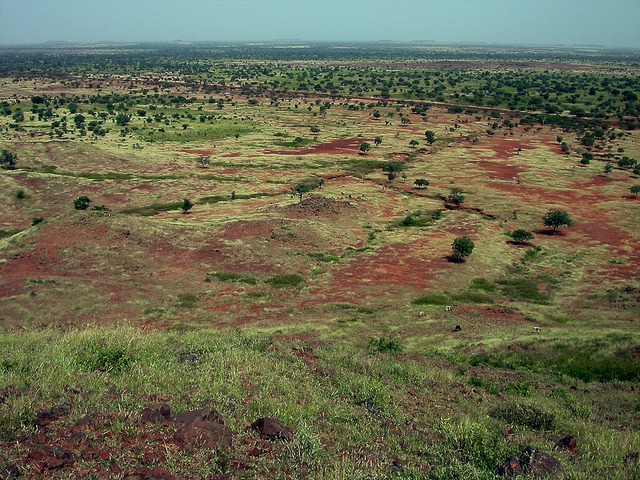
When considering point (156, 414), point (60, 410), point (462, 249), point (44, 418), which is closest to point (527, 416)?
point (156, 414)

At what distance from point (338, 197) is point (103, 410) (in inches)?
1739

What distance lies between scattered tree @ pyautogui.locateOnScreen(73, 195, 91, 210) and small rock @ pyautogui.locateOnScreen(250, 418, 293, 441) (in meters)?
44.1

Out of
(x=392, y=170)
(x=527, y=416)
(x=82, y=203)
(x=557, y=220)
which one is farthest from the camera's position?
(x=392, y=170)

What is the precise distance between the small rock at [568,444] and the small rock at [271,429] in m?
5.24

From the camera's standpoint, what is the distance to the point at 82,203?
4622 centimetres

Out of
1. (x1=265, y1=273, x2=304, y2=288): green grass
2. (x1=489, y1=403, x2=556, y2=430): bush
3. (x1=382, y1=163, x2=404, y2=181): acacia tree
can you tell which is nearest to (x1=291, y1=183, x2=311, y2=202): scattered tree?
(x1=382, y1=163, x2=404, y2=181): acacia tree

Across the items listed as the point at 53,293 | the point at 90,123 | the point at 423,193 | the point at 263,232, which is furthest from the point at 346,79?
the point at 53,293

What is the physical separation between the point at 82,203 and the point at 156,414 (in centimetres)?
4395

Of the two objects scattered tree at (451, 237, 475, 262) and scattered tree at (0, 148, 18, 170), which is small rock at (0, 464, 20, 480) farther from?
scattered tree at (0, 148, 18, 170)

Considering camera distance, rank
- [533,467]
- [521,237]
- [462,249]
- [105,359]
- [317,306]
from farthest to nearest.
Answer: [521,237] < [462,249] < [317,306] < [105,359] < [533,467]

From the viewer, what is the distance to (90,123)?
92375 millimetres

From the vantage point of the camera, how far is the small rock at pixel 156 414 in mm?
7953

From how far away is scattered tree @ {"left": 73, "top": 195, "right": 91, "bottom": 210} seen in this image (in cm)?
4566

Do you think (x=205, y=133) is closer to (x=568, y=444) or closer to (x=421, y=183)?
(x=421, y=183)
